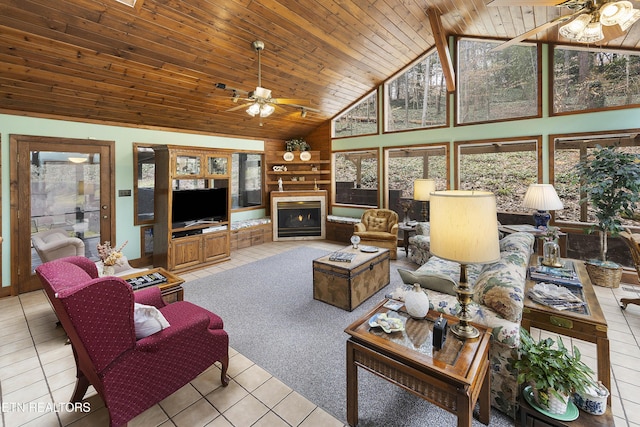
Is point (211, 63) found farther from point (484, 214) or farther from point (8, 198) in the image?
point (484, 214)

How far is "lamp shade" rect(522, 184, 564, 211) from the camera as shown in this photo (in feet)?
10.7

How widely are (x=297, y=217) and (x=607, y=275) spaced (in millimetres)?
5798

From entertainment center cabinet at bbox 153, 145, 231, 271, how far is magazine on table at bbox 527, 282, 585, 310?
15.8 ft

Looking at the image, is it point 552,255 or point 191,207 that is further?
point 191,207

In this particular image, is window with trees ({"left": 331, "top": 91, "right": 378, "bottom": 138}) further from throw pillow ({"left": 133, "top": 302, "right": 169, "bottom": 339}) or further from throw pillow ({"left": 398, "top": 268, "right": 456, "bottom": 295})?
throw pillow ({"left": 133, "top": 302, "right": 169, "bottom": 339})

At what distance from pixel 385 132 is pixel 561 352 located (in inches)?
220

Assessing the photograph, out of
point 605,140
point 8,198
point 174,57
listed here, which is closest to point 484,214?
point 174,57

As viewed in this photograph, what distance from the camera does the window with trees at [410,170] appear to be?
19.4 ft

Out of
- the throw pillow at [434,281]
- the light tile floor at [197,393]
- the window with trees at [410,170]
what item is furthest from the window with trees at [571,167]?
the throw pillow at [434,281]

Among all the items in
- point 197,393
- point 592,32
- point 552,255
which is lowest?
point 197,393

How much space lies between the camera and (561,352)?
5.47 ft

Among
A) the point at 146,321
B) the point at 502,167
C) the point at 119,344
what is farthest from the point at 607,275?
the point at 119,344

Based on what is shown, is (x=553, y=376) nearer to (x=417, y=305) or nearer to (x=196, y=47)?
(x=417, y=305)

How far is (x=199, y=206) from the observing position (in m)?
5.24
